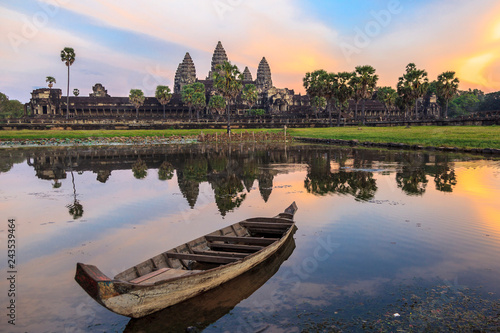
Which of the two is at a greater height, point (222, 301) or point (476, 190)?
point (476, 190)

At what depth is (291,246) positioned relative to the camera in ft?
32.5

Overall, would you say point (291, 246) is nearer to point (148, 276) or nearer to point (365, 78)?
point (148, 276)

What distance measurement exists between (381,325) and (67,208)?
12.3 m

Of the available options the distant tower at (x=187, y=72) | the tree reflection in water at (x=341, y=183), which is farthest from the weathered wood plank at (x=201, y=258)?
the distant tower at (x=187, y=72)

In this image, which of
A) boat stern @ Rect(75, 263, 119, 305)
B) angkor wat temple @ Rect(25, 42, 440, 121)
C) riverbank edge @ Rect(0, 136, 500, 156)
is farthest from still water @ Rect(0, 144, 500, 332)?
angkor wat temple @ Rect(25, 42, 440, 121)

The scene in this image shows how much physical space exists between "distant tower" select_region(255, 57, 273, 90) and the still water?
127503 mm

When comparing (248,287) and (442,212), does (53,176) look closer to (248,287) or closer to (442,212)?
(248,287)

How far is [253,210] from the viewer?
45.2 feet

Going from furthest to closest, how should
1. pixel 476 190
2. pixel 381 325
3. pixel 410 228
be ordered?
1. pixel 476 190
2. pixel 410 228
3. pixel 381 325

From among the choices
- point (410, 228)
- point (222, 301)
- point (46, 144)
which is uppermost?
point (46, 144)

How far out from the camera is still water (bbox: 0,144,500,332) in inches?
255

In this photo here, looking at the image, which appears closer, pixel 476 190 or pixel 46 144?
pixel 476 190

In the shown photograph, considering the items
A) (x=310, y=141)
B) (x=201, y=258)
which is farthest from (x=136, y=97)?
(x=201, y=258)

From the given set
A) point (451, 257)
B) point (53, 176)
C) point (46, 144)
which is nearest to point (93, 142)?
point (46, 144)
